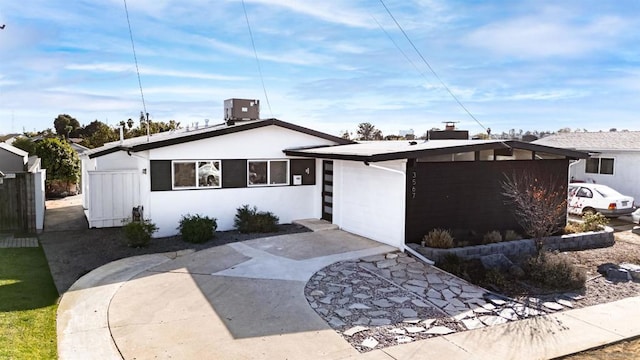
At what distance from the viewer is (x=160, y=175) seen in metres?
12.5

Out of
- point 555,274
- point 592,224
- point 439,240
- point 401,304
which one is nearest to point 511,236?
A: point 439,240

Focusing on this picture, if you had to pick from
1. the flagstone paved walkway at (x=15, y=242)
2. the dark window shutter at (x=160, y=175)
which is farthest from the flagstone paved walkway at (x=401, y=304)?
the flagstone paved walkway at (x=15, y=242)

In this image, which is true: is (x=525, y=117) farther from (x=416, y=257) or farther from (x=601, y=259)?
(x=416, y=257)

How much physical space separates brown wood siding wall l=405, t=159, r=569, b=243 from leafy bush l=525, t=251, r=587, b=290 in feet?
8.01

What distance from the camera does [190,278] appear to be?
29.7ft

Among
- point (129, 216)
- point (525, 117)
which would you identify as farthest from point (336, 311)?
point (525, 117)

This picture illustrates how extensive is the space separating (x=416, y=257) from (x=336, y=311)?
3.65 metres

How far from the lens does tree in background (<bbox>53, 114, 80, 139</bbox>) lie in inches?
1767

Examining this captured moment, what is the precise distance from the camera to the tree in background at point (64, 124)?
44878 mm

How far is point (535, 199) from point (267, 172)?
7511 mm

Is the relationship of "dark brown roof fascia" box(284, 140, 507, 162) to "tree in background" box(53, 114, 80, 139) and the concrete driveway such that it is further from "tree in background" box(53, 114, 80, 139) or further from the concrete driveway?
"tree in background" box(53, 114, 80, 139)

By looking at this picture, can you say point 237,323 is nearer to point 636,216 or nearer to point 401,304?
point 401,304

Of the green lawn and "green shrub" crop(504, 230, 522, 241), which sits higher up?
"green shrub" crop(504, 230, 522, 241)

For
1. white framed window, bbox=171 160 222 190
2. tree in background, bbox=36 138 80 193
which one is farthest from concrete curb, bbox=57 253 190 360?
tree in background, bbox=36 138 80 193
